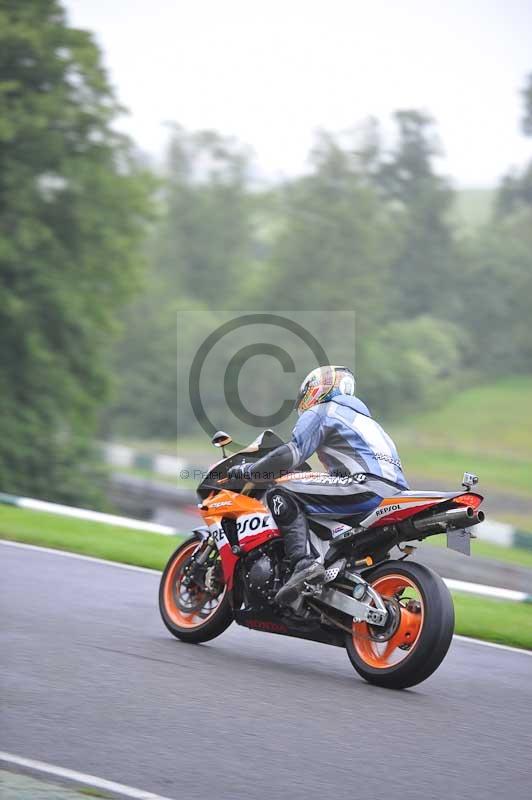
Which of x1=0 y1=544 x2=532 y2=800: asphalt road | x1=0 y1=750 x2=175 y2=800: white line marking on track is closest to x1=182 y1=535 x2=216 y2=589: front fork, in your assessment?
x1=0 y1=544 x2=532 y2=800: asphalt road

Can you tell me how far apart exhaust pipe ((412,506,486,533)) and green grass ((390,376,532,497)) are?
159 feet

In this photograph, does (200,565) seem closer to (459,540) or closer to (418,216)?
(459,540)

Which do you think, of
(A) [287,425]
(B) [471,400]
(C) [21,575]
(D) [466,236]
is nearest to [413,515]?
(C) [21,575]

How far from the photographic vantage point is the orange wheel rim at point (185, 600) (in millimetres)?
8425

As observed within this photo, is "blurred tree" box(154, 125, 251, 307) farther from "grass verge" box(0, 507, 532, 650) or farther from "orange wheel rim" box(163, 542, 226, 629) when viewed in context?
"orange wheel rim" box(163, 542, 226, 629)

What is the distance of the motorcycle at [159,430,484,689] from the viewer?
23.2ft

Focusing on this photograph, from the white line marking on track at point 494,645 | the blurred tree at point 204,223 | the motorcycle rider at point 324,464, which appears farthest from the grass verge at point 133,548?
the blurred tree at point 204,223

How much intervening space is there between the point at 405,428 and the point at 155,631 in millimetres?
63135

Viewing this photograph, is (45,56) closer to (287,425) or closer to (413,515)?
(287,425)

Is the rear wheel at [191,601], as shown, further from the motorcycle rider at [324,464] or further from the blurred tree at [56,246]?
the blurred tree at [56,246]

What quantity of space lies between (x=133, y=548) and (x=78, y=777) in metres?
7.94

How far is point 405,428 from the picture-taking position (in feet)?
233

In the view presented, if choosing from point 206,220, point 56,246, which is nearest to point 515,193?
point 206,220

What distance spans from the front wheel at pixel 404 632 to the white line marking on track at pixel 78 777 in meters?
2.50
